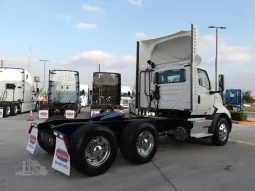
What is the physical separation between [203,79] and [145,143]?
10.1 feet

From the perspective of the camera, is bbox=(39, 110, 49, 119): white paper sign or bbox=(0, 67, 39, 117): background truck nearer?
bbox=(39, 110, 49, 119): white paper sign

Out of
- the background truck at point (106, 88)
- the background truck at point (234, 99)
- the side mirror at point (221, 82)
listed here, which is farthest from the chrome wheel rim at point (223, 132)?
the background truck at point (234, 99)

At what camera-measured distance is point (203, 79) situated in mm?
8469

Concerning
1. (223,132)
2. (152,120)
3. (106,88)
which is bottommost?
(223,132)

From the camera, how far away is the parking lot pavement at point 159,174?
4.96 m

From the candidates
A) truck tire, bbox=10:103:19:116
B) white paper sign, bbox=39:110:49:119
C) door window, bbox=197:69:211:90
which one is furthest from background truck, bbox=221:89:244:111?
door window, bbox=197:69:211:90

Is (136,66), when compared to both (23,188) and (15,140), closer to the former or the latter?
(15,140)

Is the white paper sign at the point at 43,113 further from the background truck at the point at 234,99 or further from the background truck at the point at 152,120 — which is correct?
the background truck at the point at 234,99

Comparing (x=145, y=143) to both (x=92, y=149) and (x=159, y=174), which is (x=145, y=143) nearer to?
(x=159, y=174)

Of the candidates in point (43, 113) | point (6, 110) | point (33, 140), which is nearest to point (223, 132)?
point (33, 140)

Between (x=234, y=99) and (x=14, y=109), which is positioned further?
(x=234, y=99)

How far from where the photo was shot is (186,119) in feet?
26.8

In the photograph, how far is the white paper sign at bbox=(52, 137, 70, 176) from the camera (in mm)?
5268

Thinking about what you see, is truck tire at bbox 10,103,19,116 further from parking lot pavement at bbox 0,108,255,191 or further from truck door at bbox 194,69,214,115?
truck door at bbox 194,69,214,115
